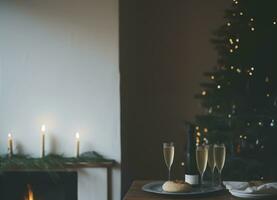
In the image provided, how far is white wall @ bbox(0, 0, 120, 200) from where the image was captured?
3.66 meters

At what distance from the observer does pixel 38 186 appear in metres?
3.58

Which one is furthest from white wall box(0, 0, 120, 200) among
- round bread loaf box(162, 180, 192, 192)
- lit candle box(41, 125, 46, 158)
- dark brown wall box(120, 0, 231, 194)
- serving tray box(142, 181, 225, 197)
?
round bread loaf box(162, 180, 192, 192)

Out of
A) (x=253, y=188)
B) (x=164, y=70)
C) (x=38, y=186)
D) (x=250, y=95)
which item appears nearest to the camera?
(x=253, y=188)

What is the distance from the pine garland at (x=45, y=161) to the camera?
135 inches

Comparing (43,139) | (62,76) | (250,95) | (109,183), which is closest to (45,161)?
(43,139)

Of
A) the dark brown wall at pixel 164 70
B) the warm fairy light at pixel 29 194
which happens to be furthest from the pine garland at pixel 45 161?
the dark brown wall at pixel 164 70

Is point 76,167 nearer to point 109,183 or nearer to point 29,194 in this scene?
point 109,183

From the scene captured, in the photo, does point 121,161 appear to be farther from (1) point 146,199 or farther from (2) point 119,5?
(1) point 146,199

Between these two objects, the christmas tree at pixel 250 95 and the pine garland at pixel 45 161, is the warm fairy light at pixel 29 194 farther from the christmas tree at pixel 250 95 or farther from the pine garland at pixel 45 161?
the christmas tree at pixel 250 95

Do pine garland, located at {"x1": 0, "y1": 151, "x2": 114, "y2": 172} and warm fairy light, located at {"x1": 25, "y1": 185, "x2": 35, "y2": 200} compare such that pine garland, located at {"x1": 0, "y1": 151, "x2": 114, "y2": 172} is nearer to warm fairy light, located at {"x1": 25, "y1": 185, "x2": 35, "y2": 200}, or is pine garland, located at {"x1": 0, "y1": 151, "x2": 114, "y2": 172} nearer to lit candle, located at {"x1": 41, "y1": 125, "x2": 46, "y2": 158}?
lit candle, located at {"x1": 41, "y1": 125, "x2": 46, "y2": 158}

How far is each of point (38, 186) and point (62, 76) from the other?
85cm

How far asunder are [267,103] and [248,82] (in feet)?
0.67

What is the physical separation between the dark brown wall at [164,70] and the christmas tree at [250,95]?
2.64ft

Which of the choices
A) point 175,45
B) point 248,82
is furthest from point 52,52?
point 248,82
